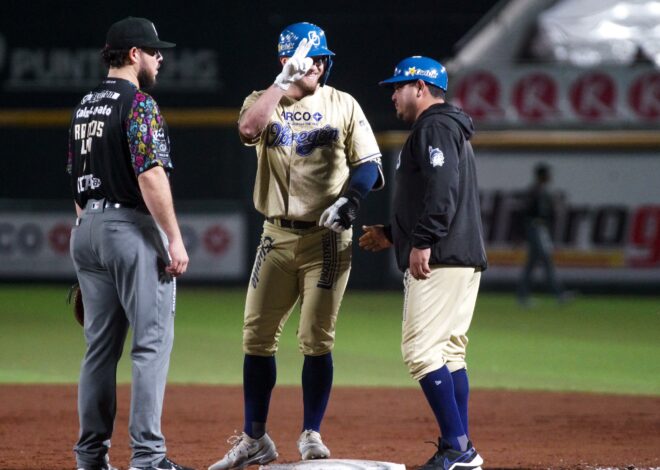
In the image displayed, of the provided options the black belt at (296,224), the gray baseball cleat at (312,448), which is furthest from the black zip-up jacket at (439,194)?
the gray baseball cleat at (312,448)

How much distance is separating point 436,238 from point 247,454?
1595 mm

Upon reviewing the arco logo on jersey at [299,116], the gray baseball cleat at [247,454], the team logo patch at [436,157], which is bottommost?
the gray baseball cleat at [247,454]

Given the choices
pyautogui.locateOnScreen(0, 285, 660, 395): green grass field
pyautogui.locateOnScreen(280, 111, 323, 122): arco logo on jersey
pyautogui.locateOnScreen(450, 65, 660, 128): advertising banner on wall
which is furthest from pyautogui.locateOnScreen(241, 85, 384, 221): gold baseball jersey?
pyautogui.locateOnScreen(450, 65, 660, 128): advertising banner on wall

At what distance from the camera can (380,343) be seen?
12.4 meters

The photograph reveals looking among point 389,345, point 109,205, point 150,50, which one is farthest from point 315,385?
point 389,345

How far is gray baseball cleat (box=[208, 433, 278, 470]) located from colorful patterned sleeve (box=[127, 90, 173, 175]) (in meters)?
1.66

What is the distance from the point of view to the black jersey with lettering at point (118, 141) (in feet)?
17.6

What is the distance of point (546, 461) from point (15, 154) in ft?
49.8

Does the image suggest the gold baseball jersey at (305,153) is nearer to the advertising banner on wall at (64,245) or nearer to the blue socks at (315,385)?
the blue socks at (315,385)

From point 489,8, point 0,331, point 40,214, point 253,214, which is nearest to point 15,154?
point 40,214

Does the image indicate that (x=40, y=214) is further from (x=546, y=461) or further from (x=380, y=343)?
(x=546, y=461)

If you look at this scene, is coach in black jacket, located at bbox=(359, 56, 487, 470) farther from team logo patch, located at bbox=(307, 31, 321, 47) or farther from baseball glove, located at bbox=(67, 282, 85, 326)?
baseball glove, located at bbox=(67, 282, 85, 326)

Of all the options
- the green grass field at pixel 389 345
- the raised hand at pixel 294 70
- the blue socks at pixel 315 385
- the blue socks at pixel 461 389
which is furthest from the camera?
the green grass field at pixel 389 345

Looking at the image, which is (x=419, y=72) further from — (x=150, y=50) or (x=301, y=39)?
(x=150, y=50)
